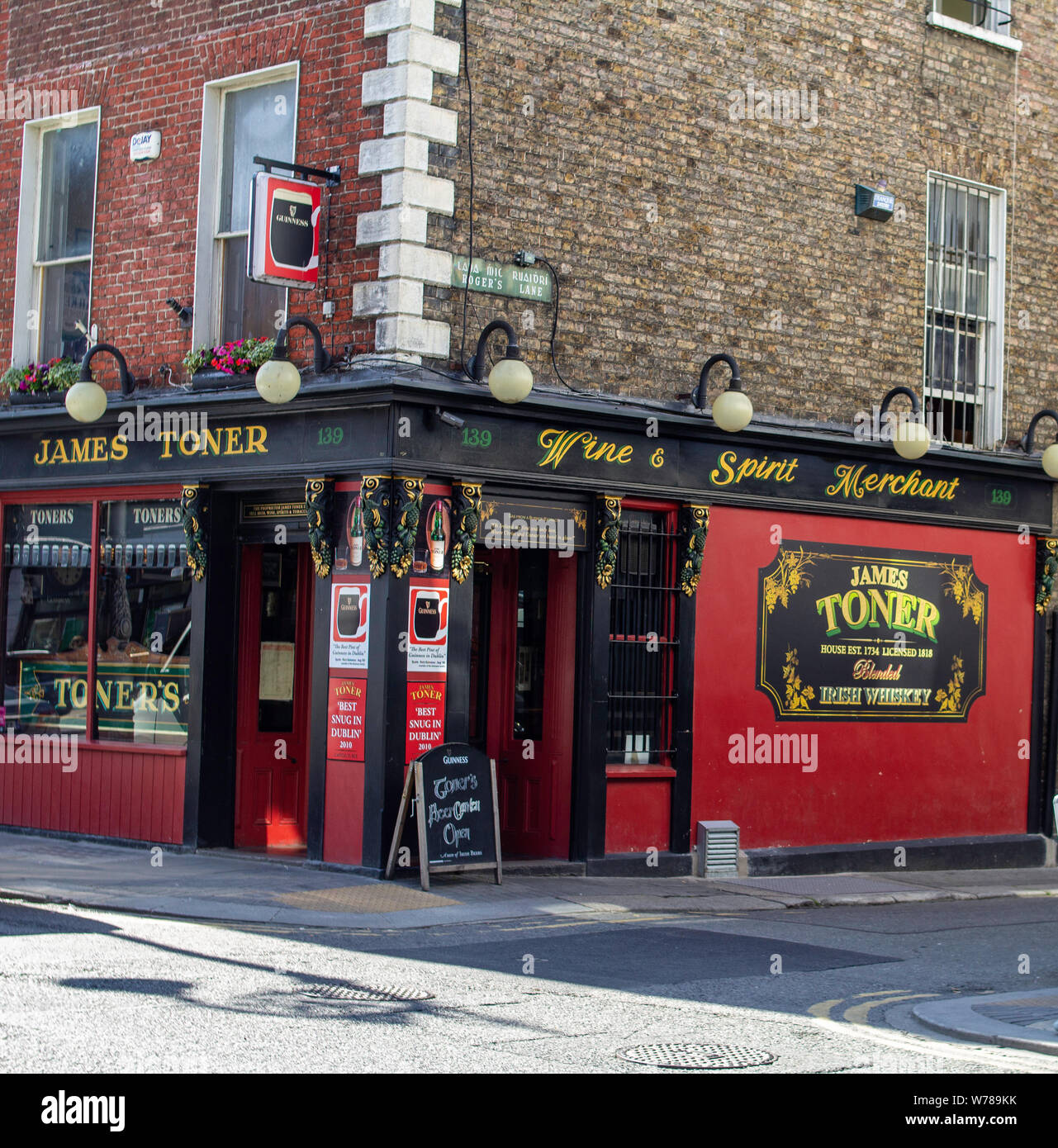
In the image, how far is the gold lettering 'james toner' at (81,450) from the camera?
14.4 m

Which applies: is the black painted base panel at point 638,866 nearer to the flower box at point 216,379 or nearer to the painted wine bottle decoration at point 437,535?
the painted wine bottle decoration at point 437,535

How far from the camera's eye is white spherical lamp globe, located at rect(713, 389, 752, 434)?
1377 cm

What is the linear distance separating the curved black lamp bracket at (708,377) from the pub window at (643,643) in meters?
1.09

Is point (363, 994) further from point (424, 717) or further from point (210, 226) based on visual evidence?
point (210, 226)

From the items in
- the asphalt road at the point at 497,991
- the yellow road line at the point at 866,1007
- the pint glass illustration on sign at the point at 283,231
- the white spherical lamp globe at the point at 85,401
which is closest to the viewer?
the asphalt road at the point at 497,991

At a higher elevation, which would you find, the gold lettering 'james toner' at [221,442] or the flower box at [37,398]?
the flower box at [37,398]

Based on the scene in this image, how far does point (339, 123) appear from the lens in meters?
13.0

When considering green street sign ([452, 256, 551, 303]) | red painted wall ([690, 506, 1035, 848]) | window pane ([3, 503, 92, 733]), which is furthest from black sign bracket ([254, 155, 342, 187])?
red painted wall ([690, 506, 1035, 848])

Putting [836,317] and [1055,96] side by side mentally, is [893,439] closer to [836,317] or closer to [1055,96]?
[836,317]

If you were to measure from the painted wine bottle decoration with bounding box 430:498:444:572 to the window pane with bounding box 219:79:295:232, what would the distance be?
3.42 meters

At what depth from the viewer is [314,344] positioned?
12.9 metres

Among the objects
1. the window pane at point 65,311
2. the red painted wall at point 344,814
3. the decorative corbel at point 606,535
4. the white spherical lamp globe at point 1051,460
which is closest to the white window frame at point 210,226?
the window pane at point 65,311

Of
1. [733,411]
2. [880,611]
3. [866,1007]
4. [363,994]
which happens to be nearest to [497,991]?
[363,994]

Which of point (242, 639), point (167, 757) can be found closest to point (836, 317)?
point (242, 639)
